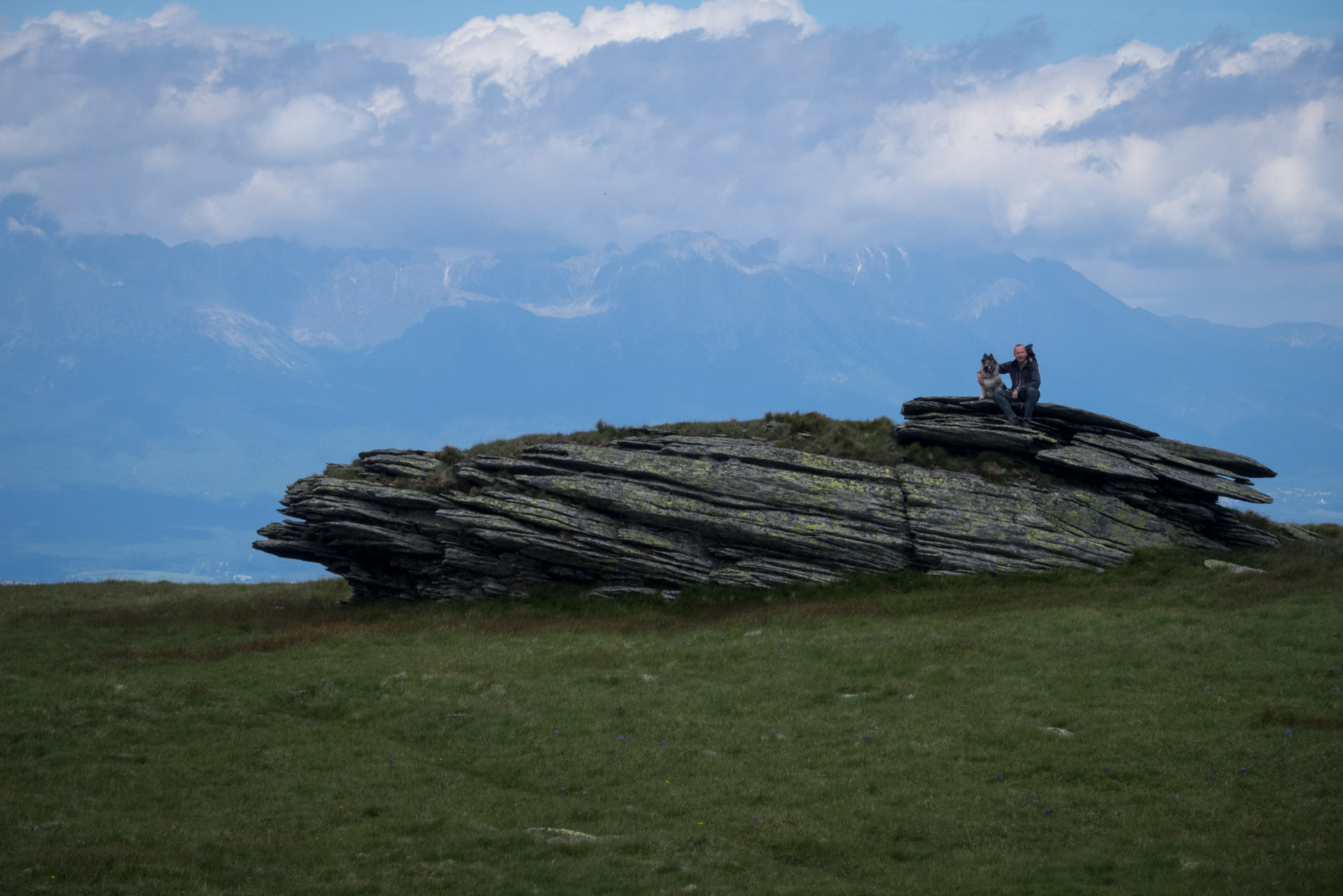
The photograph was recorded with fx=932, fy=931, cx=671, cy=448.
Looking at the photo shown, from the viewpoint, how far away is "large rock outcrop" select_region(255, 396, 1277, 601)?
34.3 m

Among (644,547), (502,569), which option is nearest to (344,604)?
(502,569)

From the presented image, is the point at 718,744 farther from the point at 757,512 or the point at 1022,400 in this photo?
the point at 1022,400

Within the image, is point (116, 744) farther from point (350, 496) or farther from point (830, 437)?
point (830, 437)

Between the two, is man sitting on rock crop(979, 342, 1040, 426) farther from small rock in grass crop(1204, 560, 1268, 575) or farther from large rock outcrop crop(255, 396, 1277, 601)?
small rock in grass crop(1204, 560, 1268, 575)

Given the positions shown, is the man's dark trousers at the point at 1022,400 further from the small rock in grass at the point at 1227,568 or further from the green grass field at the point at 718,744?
the small rock in grass at the point at 1227,568

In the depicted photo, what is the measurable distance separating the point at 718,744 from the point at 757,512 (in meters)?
15.0

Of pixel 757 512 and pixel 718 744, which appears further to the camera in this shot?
pixel 757 512

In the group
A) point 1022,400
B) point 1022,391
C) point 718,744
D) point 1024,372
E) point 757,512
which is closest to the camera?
point 718,744

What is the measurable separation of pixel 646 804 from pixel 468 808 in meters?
3.29

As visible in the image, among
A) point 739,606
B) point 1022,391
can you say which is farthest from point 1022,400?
point 739,606

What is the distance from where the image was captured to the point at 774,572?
3425 cm

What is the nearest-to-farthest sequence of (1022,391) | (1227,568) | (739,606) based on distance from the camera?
(1227,568) < (739,606) < (1022,391)

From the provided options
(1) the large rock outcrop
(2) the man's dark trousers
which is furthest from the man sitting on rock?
(1) the large rock outcrop

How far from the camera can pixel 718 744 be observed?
20516 mm
